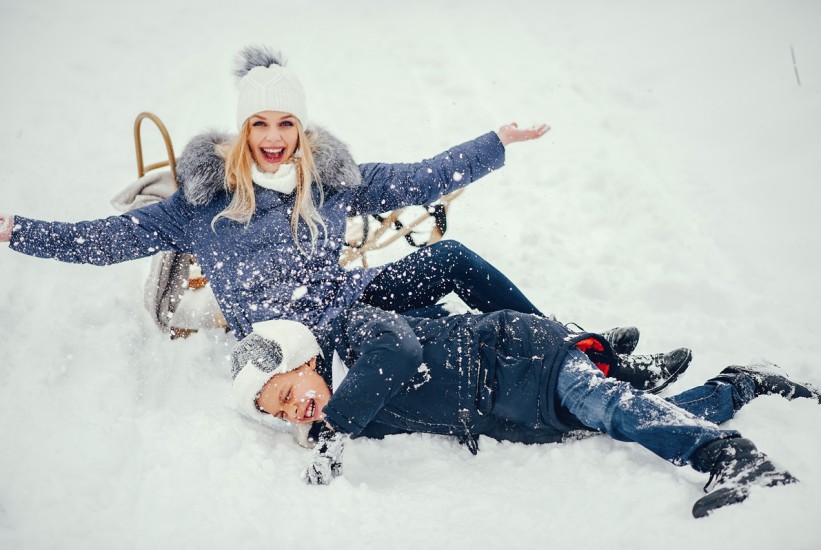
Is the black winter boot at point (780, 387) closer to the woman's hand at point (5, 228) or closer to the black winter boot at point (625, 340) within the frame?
the black winter boot at point (625, 340)

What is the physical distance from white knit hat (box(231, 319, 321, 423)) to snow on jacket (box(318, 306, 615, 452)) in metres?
0.20

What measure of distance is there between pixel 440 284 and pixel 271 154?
985 mm

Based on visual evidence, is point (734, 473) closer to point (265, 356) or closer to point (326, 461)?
point (326, 461)

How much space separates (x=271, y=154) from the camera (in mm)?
2939

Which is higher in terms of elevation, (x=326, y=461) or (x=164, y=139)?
(x=164, y=139)

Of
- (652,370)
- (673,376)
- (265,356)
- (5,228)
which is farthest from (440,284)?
(5,228)

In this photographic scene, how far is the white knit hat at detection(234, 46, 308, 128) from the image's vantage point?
9.52ft

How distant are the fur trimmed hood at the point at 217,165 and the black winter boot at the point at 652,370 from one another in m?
1.52

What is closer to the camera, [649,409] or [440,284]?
[649,409]

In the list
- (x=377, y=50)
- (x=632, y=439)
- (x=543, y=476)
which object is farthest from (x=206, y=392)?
(x=377, y=50)

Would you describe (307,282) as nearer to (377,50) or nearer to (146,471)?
(146,471)

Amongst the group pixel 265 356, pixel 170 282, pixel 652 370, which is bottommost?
pixel 652 370

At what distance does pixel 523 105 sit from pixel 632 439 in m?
3.96

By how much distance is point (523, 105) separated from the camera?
5621mm
